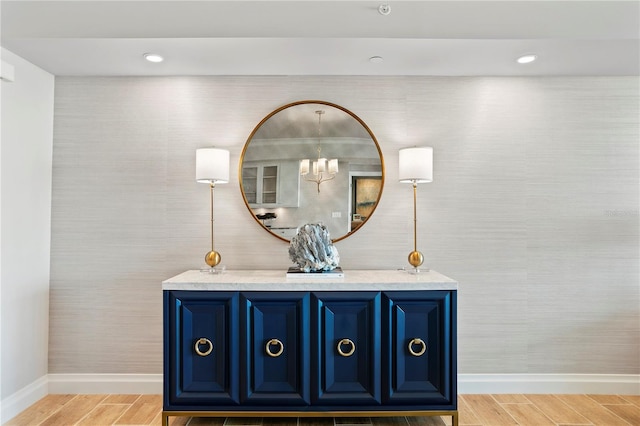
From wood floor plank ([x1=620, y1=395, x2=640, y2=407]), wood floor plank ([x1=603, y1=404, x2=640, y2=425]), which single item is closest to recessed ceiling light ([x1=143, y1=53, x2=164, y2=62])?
wood floor plank ([x1=603, y1=404, x2=640, y2=425])

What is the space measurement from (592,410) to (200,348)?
2543 millimetres

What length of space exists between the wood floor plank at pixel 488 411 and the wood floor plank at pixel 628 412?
72 centimetres

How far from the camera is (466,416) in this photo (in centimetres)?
252

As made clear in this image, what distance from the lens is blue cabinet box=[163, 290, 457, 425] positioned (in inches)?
91.0

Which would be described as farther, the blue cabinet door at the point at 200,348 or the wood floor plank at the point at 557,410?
the wood floor plank at the point at 557,410

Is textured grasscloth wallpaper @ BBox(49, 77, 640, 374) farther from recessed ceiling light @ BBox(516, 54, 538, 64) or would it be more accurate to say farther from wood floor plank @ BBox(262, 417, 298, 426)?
wood floor plank @ BBox(262, 417, 298, 426)

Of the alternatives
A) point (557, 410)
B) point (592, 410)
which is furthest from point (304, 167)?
point (592, 410)

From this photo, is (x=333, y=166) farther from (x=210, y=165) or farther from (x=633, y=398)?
(x=633, y=398)

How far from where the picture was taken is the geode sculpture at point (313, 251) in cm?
247

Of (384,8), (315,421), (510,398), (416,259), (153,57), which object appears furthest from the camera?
(510,398)

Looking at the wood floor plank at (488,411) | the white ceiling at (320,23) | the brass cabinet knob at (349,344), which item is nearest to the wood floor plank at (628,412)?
the wood floor plank at (488,411)

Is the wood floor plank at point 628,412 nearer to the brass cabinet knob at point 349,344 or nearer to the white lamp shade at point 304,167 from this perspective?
the brass cabinet knob at point 349,344

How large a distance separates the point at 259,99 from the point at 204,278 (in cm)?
136

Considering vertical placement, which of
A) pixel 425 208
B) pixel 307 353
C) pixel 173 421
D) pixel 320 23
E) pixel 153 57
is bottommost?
pixel 173 421
